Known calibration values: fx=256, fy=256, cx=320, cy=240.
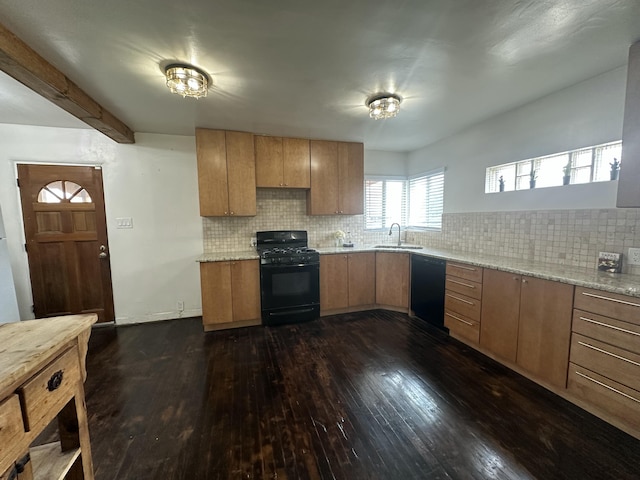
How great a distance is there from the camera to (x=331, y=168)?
380 cm

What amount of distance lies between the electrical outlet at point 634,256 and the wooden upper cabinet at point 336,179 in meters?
2.72

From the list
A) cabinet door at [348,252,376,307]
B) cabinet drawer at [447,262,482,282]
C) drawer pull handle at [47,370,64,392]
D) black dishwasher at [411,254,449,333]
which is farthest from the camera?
Result: cabinet door at [348,252,376,307]

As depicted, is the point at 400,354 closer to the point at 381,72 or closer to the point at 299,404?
the point at 299,404

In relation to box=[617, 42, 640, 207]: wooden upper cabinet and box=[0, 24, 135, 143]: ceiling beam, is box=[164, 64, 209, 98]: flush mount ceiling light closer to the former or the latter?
box=[0, 24, 135, 143]: ceiling beam

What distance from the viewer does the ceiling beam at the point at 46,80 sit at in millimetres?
1532

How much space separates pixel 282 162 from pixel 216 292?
1.92 meters

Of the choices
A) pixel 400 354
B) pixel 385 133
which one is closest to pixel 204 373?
pixel 400 354

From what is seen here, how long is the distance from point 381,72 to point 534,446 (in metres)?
2.72

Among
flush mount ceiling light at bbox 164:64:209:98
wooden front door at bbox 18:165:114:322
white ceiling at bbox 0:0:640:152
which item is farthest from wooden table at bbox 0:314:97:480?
wooden front door at bbox 18:165:114:322

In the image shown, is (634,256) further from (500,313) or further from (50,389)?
(50,389)

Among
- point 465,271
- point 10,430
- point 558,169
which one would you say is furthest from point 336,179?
point 10,430

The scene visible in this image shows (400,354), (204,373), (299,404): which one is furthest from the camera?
(400,354)

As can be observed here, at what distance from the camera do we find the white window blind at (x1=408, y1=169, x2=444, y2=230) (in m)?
3.86

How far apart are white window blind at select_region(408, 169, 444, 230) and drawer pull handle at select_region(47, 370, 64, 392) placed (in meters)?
4.04
